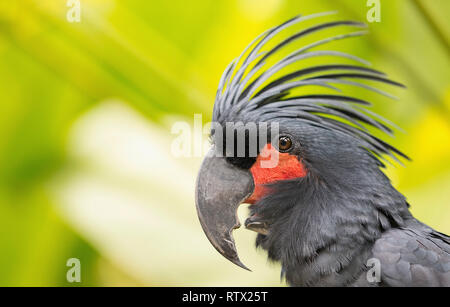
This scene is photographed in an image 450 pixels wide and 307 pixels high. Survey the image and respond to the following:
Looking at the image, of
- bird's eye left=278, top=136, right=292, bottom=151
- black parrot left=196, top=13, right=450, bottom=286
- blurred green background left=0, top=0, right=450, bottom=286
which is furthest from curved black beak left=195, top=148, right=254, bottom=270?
blurred green background left=0, top=0, right=450, bottom=286

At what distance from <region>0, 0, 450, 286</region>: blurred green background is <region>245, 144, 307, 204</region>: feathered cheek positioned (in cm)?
53

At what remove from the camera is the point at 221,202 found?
5.49 feet

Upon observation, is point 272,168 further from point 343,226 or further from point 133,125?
point 133,125

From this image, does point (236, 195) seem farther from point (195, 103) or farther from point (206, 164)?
point (195, 103)

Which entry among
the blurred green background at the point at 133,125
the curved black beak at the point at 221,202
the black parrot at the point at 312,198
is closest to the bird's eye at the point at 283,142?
the black parrot at the point at 312,198

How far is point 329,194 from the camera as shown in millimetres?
1666

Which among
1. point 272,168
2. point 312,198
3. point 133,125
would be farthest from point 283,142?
point 133,125

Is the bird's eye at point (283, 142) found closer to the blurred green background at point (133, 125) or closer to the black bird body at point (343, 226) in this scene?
the black bird body at point (343, 226)

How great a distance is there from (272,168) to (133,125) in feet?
3.40

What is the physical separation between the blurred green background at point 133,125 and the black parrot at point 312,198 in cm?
47

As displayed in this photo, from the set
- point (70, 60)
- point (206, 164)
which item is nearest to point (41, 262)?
point (70, 60)

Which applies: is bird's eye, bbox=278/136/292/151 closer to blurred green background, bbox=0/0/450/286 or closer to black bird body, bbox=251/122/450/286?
black bird body, bbox=251/122/450/286

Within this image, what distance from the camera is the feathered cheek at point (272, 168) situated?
1.71 meters

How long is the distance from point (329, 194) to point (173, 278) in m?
1.17
